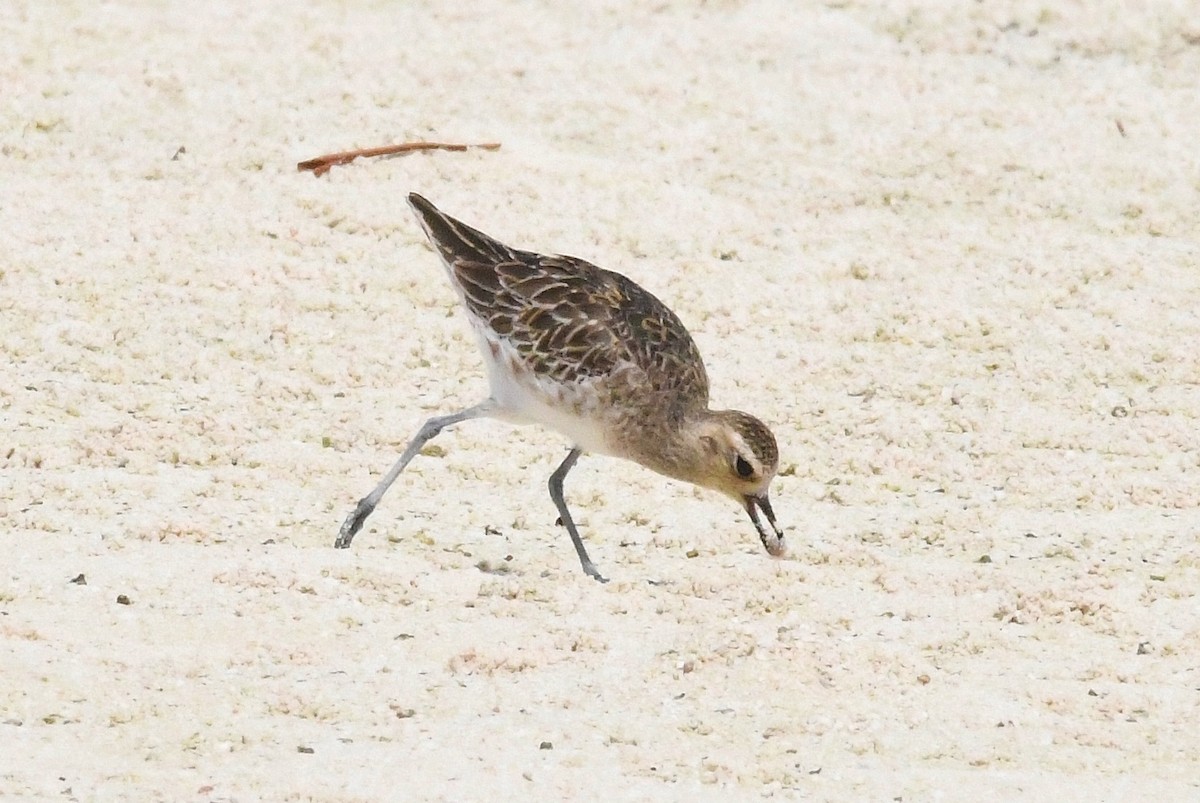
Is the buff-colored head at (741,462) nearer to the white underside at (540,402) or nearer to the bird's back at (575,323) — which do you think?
Result: the bird's back at (575,323)

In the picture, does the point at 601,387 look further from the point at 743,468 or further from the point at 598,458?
→ the point at 598,458

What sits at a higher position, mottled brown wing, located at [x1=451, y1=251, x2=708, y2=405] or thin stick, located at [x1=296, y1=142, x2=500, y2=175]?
mottled brown wing, located at [x1=451, y1=251, x2=708, y2=405]

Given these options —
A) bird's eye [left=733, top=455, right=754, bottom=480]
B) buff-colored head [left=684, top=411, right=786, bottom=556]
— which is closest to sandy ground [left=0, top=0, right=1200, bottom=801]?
buff-colored head [left=684, top=411, right=786, bottom=556]

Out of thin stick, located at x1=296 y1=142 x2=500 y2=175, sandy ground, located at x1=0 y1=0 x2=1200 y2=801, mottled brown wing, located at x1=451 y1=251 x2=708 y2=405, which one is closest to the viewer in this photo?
sandy ground, located at x1=0 y1=0 x2=1200 y2=801

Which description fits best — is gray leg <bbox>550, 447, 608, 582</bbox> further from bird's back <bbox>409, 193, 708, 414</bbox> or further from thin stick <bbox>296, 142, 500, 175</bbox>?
thin stick <bbox>296, 142, 500, 175</bbox>

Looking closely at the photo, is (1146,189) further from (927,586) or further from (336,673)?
(336,673)

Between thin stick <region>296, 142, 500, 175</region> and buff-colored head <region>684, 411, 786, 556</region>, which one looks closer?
buff-colored head <region>684, 411, 786, 556</region>

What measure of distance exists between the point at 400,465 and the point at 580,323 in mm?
950

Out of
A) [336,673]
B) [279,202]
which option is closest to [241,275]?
[279,202]

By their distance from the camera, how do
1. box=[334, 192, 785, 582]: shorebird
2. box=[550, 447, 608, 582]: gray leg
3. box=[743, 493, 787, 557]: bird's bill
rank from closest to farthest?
box=[550, 447, 608, 582]: gray leg → box=[743, 493, 787, 557]: bird's bill → box=[334, 192, 785, 582]: shorebird

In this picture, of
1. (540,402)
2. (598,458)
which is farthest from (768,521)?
(598,458)

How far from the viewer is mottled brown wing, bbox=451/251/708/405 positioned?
8.22m

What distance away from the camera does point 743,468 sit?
797cm

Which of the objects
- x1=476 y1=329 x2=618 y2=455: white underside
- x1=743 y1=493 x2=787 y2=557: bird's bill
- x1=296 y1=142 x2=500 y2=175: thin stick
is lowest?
x1=296 y1=142 x2=500 y2=175: thin stick
